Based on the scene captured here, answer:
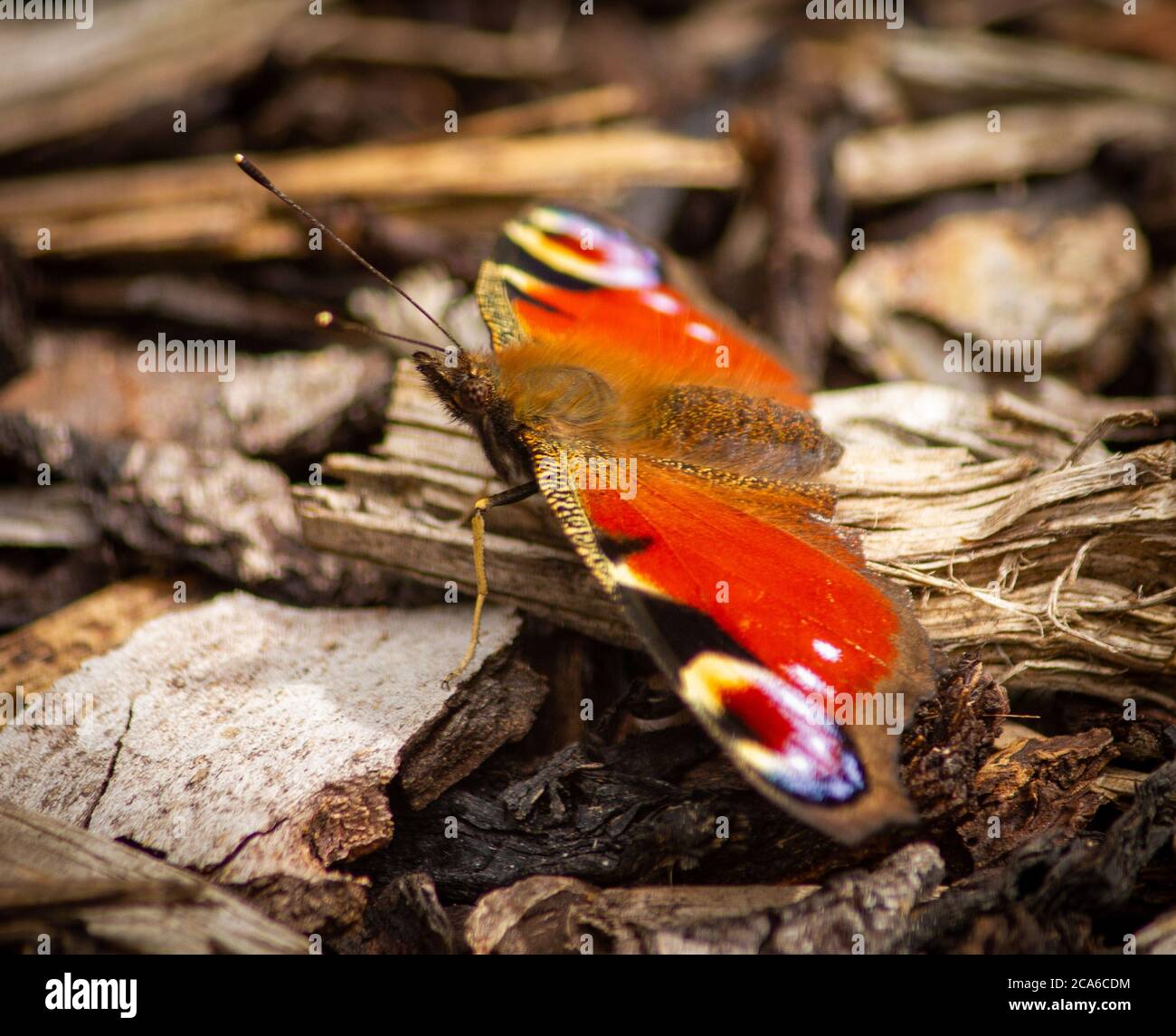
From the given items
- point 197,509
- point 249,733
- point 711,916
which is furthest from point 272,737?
point 711,916

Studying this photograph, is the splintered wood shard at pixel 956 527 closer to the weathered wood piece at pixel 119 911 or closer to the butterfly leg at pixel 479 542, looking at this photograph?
the butterfly leg at pixel 479 542

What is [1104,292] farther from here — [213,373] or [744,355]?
[213,373]

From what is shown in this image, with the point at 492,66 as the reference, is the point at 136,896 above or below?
below

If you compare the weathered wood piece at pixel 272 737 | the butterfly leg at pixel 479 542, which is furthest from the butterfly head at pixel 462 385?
the weathered wood piece at pixel 272 737

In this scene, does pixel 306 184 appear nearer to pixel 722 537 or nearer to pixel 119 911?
pixel 722 537

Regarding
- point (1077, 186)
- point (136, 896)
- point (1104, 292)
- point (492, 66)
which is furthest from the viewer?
point (492, 66)
